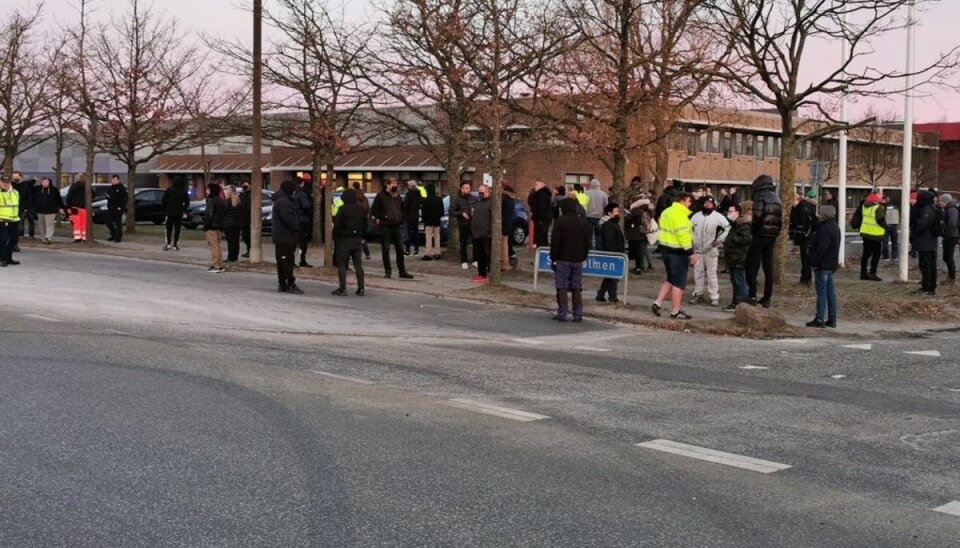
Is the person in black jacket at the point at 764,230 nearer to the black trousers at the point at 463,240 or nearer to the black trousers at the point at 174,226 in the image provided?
the black trousers at the point at 463,240

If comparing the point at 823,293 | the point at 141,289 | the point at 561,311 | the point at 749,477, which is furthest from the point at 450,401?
the point at 141,289

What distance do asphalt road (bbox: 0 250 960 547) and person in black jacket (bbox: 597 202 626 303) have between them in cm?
296

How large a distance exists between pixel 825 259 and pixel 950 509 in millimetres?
8524

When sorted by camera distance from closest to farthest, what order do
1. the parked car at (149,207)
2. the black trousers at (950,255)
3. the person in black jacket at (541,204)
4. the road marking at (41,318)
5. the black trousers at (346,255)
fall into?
the road marking at (41,318)
the black trousers at (346,255)
the black trousers at (950,255)
the person in black jacket at (541,204)
the parked car at (149,207)

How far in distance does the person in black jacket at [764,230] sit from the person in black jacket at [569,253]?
2.98 meters

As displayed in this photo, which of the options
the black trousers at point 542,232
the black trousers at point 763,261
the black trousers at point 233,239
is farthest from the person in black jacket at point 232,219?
the black trousers at point 763,261

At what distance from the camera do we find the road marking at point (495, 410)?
7.57 metres

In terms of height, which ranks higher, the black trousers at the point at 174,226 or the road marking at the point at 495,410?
the black trousers at the point at 174,226

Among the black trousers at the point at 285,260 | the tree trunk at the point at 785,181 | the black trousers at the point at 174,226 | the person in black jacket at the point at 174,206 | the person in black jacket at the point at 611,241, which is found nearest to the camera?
the person in black jacket at the point at 611,241

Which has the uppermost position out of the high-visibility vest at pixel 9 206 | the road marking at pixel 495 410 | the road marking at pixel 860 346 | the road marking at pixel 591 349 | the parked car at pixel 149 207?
the parked car at pixel 149 207

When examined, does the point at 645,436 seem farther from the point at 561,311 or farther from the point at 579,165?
the point at 579,165

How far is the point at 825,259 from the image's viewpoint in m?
13.5

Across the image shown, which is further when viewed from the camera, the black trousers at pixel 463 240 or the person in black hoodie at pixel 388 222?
the black trousers at pixel 463 240

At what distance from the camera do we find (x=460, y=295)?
16.5m
